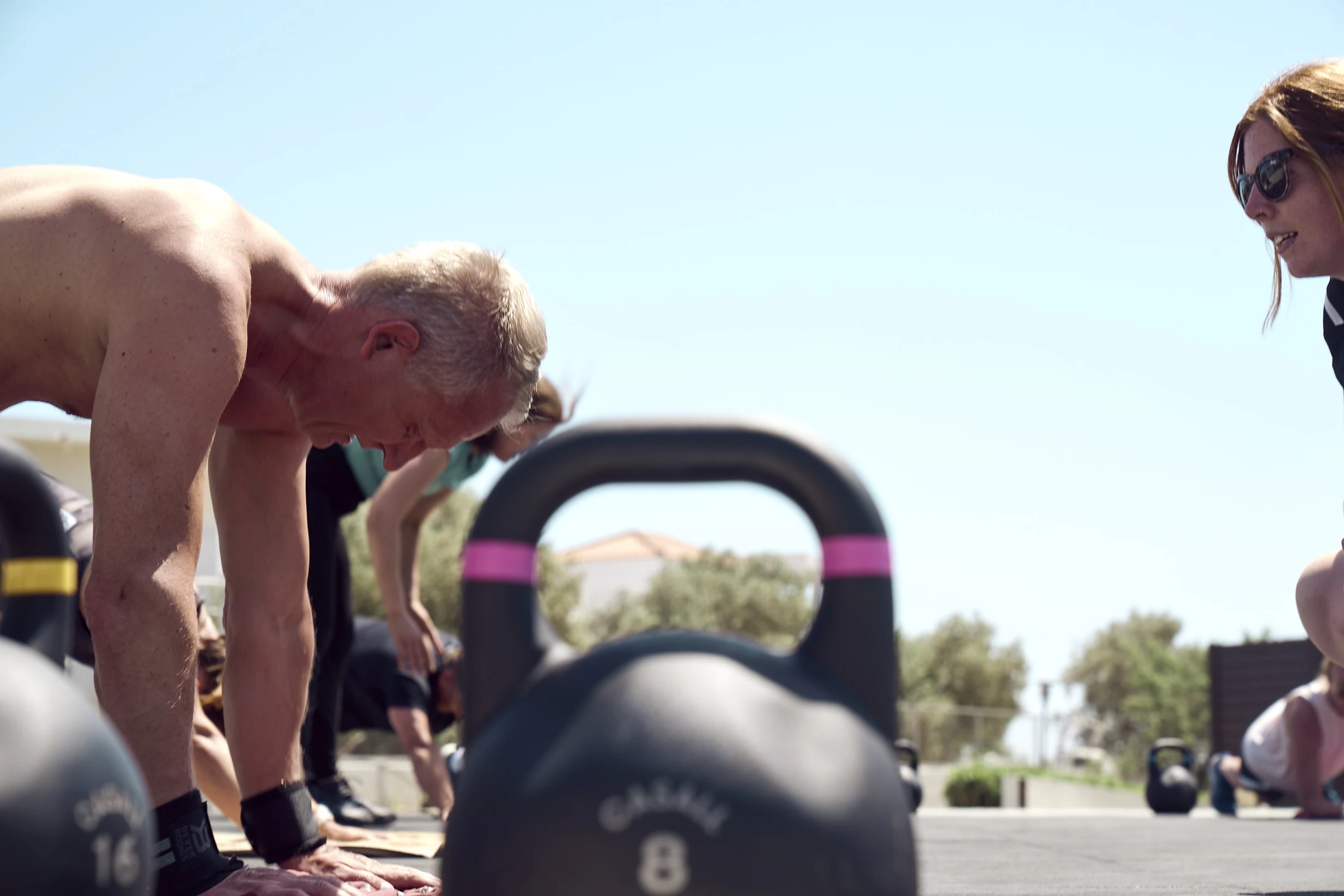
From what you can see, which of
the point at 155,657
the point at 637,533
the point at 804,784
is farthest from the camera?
the point at 637,533

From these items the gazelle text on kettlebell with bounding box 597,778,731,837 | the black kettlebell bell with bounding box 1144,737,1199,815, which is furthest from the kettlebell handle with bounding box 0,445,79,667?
the black kettlebell bell with bounding box 1144,737,1199,815

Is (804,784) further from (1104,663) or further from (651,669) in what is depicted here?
(1104,663)

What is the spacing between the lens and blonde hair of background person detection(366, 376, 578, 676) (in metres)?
4.60

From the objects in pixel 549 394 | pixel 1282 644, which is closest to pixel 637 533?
pixel 1282 644

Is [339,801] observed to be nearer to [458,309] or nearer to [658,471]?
[458,309]

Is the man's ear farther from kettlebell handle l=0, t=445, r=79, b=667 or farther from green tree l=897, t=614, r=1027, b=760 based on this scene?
green tree l=897, t=614, r=1027, b=760

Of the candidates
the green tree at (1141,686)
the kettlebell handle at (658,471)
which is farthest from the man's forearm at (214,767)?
the green tree at (1141,686)

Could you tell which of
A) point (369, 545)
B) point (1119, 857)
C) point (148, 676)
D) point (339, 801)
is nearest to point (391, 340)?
point (148, 676)

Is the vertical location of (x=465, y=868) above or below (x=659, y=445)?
below

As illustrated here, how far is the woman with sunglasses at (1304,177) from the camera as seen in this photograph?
2877 mm

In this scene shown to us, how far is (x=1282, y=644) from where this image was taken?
18.6 metres

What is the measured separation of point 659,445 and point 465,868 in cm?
39

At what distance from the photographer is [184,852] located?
5.81 feet

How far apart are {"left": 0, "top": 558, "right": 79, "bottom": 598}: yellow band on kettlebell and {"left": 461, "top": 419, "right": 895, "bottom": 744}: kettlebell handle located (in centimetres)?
51
